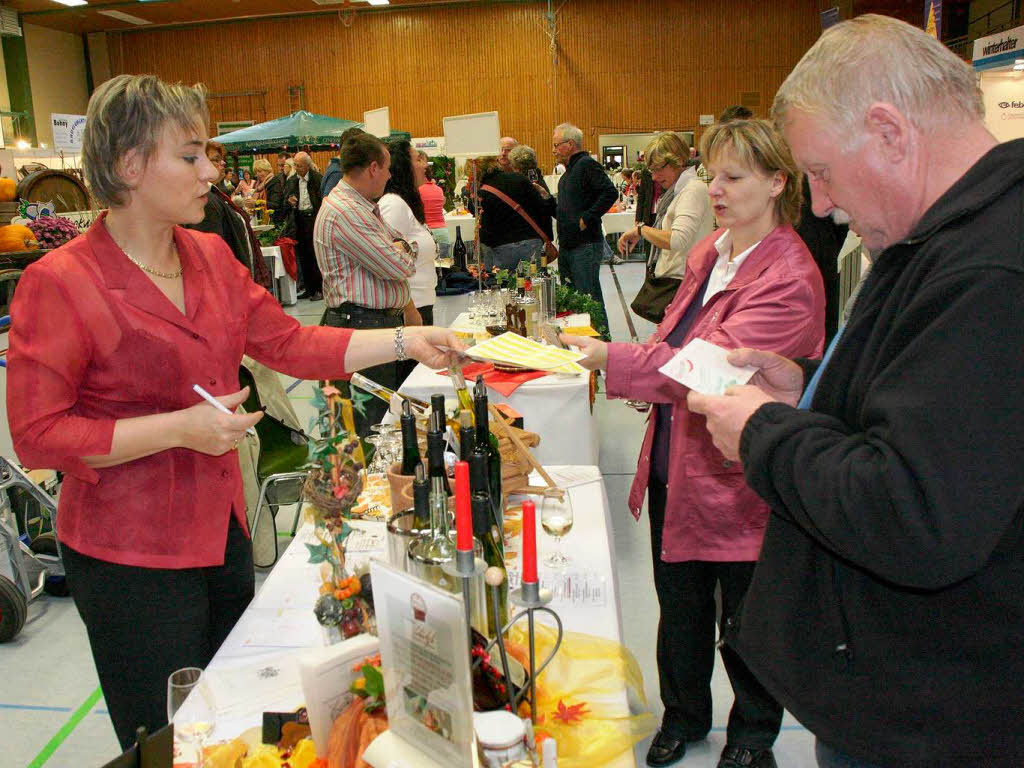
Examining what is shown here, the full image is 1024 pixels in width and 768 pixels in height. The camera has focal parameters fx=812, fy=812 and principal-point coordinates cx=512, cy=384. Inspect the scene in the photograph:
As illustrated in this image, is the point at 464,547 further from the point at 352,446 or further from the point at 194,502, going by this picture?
the point at 194,502

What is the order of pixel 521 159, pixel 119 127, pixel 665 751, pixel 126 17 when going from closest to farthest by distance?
pixel 119 127 → pixel 665 751 → pixel 521 159 → pixel 126 17

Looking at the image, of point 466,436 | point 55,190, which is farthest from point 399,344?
point 55,190

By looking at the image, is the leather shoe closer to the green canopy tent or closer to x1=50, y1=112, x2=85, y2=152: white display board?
x1=50, y1=112, x2=85, y2=152: white display board

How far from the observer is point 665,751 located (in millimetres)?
2381

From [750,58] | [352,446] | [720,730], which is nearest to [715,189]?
[352,446]

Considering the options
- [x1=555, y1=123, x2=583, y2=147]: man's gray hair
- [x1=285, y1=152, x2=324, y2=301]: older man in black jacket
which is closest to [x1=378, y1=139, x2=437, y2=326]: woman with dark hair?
[x1=555, y1=123, x2=583, y2=147]: man's gray hair

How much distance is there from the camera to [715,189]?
2.12 m

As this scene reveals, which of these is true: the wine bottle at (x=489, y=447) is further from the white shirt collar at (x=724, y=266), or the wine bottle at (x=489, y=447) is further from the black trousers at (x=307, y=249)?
the black trousers at (x=307, y=249)

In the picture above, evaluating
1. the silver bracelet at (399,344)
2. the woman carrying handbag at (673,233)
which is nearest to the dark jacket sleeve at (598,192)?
the woman carrying handbag at (673,233)

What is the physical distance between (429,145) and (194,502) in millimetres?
14680

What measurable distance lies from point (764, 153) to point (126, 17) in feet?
68.6

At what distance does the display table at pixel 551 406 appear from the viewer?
3262 millimetres

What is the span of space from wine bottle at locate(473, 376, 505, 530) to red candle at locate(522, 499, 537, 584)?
0.59 metres

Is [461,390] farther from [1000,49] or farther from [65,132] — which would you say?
[65,132]
